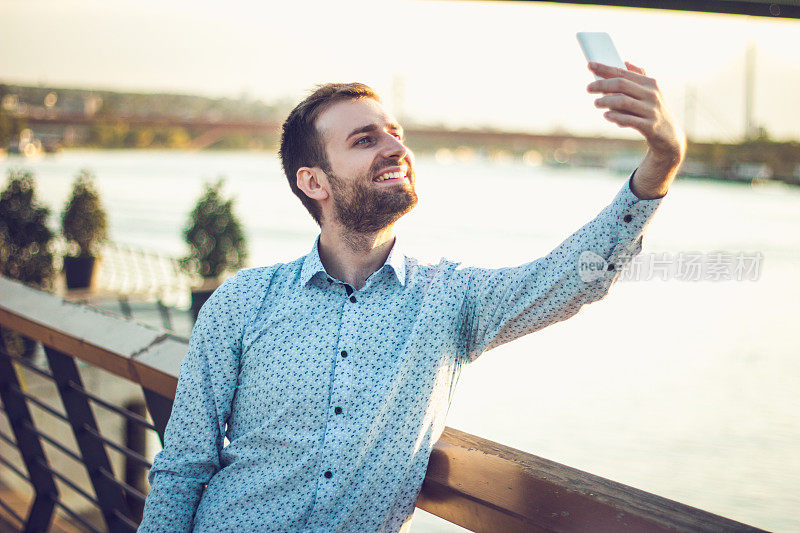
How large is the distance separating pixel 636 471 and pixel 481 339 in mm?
5006

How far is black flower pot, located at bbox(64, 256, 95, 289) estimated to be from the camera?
7523 millimetres

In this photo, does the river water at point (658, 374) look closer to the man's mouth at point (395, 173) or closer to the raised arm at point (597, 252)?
the raised arm at point (597, 252)

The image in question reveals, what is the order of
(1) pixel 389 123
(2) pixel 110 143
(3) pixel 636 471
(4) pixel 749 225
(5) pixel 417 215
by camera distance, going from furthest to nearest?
(5) pixel 417 215
(4) pixel 749 225
(2) pixel 110 143
(3) pixel 636 471
(1) pixel 389 123

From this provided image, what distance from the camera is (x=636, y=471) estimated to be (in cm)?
566

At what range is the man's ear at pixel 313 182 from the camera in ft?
4.53

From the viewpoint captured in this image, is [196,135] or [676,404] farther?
[196,135]

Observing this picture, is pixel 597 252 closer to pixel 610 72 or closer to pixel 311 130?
pixel 610 72

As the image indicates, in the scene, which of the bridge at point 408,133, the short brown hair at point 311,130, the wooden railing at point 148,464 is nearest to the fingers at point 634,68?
the wooden railing at point 148,464

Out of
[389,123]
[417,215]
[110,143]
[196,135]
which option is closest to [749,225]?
[417,215]

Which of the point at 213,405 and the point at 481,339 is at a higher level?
the point at 481,339

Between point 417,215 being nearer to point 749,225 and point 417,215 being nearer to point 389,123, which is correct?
point 749,225

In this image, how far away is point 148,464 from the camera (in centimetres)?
143

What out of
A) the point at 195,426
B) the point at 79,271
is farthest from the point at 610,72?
the point at 79,271

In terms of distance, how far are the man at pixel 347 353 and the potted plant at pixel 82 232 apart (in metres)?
6.88
